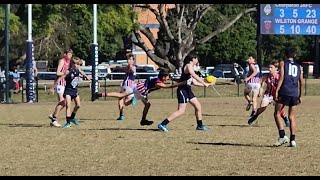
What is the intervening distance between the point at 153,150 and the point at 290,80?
2811mm

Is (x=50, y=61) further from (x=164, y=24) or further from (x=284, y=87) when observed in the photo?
(x=284, y=87)

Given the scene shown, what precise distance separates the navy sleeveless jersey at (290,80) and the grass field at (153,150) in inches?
38.9

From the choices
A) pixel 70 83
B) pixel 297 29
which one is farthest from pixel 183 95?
pixel 297 29

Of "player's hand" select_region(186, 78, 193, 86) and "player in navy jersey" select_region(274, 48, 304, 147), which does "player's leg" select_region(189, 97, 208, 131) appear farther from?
"player in navy jersey" select_region(274, 48, 304, 147)

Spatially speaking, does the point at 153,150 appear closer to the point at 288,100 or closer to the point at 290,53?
the point at 288,100

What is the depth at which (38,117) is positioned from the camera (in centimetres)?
2347

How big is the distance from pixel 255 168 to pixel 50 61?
6799 centimetres

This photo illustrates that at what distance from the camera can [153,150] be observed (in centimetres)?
1331

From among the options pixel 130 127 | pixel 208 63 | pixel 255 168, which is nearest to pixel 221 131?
pixel 130 127

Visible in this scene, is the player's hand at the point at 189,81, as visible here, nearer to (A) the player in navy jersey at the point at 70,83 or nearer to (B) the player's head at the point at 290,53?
(A) the player in navy jersey at the point at 70,83

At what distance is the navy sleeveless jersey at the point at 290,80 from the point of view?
13898 mm

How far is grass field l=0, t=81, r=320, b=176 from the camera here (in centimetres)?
1091

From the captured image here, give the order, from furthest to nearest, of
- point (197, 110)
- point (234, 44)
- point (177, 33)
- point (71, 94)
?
1. point (234, 44)
2. point (177, 33)
3. point (71, 94)
4. point (197, 110)

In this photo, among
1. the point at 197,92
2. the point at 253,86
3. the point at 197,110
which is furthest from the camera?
the point at 197,92
